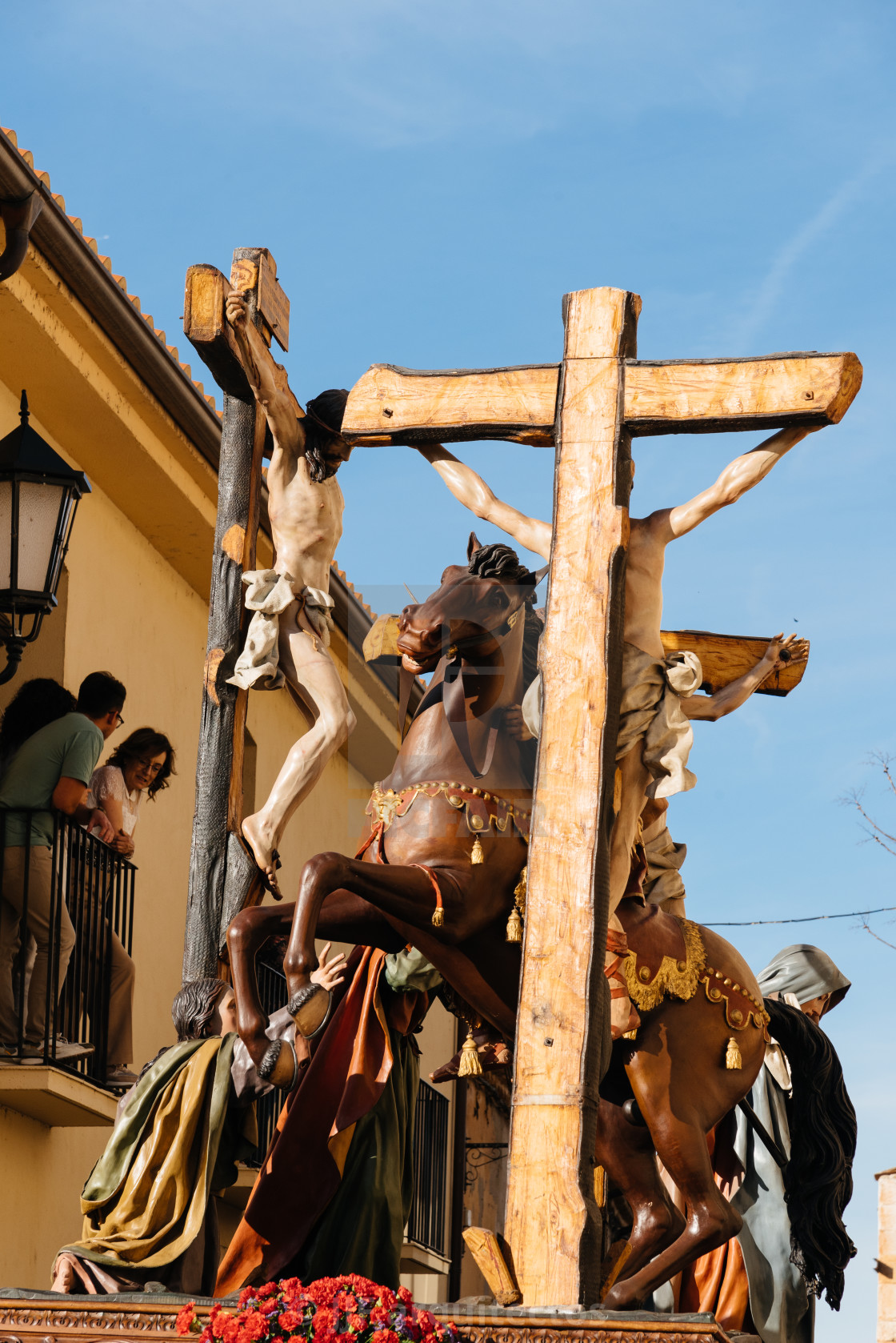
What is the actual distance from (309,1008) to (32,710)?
15.4ft

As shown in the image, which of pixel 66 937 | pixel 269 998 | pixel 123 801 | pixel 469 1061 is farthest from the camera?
pixel 269 998

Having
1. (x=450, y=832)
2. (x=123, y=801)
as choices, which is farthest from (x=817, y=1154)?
(x=123, y=801)

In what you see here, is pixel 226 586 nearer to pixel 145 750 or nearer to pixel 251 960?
pixel 251 960

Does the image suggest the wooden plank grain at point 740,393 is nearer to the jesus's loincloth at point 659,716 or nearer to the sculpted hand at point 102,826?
the jesus's loincloth at point 659,716

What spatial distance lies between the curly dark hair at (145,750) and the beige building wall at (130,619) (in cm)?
70

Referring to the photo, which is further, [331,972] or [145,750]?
[145,750]

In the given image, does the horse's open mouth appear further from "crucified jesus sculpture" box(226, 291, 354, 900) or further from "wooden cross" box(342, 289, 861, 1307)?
"crucified jesus sculpture" box(226, 291, 354, 900)

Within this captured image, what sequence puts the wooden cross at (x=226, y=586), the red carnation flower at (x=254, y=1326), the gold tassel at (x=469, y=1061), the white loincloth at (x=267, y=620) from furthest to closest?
the white loincloth at (x=267, y=620) → the wooden cross at (x=226, y=586) → the gold tassel at (x=469, y=1061) → the red carnation flower at (x=254, y=1326)

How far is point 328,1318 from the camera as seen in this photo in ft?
19.1

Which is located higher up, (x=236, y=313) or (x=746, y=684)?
(x=236, y=313)

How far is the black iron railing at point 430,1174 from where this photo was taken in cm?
1490

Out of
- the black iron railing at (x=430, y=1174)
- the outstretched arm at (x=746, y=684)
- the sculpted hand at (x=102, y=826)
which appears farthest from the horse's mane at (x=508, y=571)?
the black iron railing at (x=430, y=1174)

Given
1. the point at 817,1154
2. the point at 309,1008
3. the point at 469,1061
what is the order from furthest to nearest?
the point at 817,1154 → the point at 469,1061 → the point at 309,1008

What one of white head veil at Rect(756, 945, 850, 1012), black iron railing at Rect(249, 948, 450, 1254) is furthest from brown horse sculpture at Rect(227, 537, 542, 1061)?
black iron railing at Rect(249, 948, 450, 1254)
